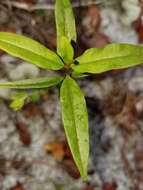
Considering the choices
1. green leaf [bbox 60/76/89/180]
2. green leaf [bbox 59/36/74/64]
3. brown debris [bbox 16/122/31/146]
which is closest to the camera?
green leaf [bbox 60/76/89/180]

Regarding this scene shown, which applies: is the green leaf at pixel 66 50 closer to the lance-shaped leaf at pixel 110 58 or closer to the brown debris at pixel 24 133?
the lance-shaped leaf at pixel 110 58

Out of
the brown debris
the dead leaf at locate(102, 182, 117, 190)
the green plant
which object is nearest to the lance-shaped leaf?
the green plant

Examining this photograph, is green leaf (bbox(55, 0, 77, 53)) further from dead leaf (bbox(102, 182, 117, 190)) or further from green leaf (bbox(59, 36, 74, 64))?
dead leaf (bbox(102, 182, 117, 190))

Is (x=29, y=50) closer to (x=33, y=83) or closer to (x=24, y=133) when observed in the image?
(x=33, y=83)

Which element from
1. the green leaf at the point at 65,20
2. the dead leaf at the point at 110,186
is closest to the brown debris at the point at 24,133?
the dead leaf at the point at 110,186

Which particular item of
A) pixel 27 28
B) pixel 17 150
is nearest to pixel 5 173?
pixel 17 150

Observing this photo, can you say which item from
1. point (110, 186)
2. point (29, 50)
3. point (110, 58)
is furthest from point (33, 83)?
point (110, 186)

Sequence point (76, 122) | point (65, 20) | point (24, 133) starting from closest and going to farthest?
point (76, 122), point (65, 20), point (24, 133)
